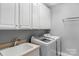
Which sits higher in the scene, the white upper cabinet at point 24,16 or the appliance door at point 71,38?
the white upper cabinet at point 24,16

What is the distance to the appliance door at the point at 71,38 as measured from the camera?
98 cm

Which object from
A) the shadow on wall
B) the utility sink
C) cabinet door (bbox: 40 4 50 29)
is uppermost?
cabinet door (bbox: 40 4 50 29)

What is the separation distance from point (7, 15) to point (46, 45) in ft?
1.74

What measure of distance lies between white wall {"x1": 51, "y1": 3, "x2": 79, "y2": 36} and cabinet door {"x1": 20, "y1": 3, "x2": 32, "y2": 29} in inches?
10.7

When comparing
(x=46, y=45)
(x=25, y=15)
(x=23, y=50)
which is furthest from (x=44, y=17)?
(x=23, y=50)

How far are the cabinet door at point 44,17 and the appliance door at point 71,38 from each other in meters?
0.21

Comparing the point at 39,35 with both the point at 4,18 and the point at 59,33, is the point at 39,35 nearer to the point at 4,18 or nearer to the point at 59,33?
the point at 59,33

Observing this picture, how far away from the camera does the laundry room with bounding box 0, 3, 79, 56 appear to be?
3.08 ft

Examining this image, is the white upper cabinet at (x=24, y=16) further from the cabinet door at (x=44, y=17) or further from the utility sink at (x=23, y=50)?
the utility sink at (x=23, y=50)

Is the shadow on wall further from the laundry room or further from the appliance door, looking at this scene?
the appliance door

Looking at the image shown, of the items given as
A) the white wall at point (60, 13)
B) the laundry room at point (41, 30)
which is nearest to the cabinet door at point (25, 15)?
the laundry room at point (41, 30)

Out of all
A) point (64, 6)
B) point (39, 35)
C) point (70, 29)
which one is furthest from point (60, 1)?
point (39, 35)

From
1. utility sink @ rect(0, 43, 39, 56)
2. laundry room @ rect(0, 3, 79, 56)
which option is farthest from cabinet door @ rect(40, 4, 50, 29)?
utility sink @ rect(0, 43, 39, 56)

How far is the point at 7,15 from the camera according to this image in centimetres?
90
